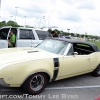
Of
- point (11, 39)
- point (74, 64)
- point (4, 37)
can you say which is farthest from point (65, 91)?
point (4, 37)

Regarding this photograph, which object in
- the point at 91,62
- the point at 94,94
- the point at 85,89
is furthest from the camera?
the point at 91,62

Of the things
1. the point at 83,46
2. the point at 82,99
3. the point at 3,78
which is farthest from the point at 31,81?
the point at 83,46

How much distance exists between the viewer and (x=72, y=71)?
4531 mm

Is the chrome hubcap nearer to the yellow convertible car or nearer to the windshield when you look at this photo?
the yellow convertible car

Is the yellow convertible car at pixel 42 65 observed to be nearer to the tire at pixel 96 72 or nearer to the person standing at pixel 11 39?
the tire at pixel 96 72

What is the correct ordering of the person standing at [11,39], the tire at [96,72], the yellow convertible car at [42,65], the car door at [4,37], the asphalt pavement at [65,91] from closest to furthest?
the yellow convertible car at [42,65] < the asphalt pavement at [65,91] < the tire at [96,72] < the car door at [4,37] < the person standing at [11,39]

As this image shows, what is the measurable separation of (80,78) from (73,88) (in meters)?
1.04

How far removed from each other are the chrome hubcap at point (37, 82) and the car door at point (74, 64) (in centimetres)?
69

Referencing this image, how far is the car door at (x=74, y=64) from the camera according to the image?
4289mm

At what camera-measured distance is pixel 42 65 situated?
371 centimetres

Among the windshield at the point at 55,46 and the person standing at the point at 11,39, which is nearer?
the windshield at the point at 55,46

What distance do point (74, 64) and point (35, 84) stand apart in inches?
54.3

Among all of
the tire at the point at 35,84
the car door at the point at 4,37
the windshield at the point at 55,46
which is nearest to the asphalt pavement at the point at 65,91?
the tire at the point at 35,84

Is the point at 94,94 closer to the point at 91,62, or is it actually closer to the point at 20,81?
the point at 91,62
